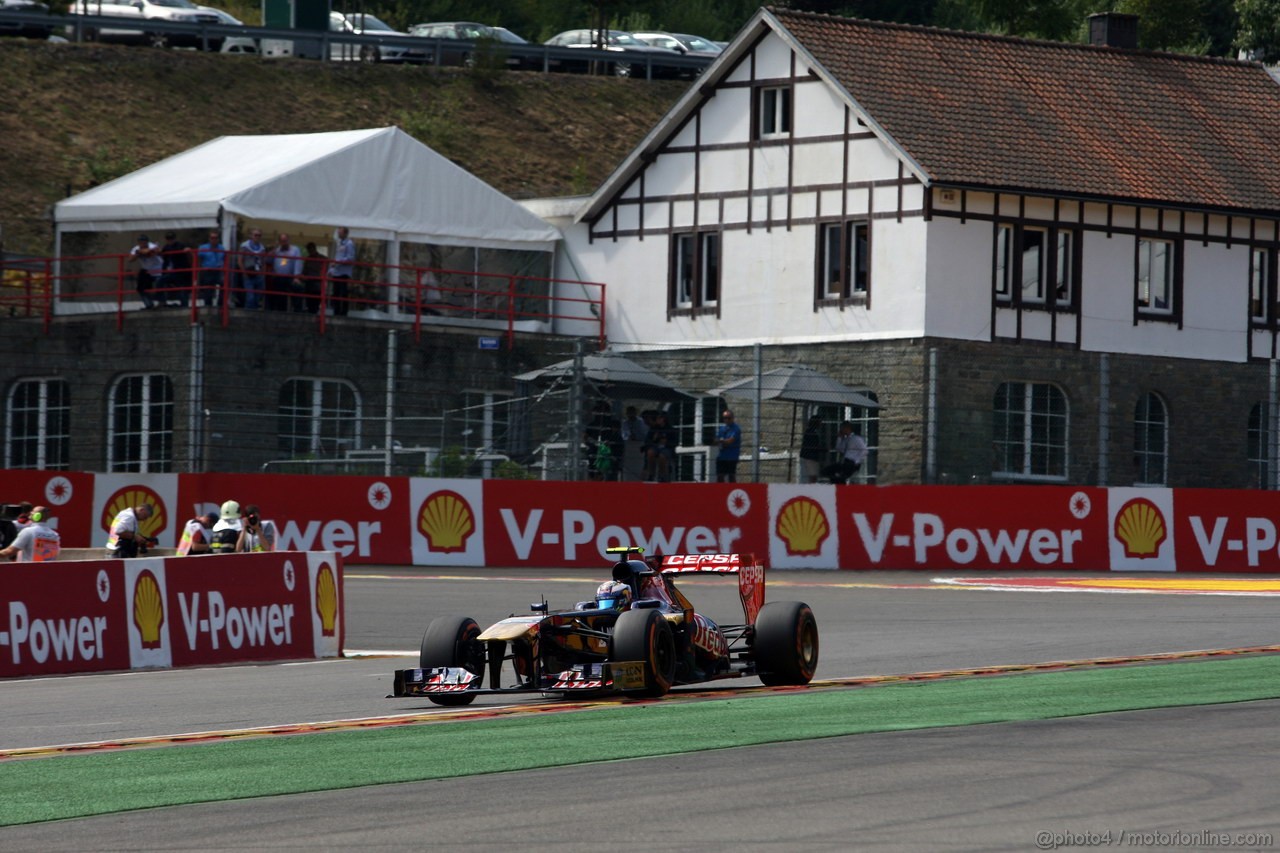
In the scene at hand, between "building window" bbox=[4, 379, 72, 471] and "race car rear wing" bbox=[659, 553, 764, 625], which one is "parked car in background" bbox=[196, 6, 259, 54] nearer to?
"building window" bbox=[4, 379, 72, 471]

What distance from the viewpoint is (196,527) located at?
25297 mm

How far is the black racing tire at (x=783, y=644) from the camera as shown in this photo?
50.6ft

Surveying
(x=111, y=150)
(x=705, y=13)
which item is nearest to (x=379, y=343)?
(x=111, y=150)

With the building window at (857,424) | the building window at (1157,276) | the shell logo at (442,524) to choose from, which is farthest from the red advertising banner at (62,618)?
the building window at (1157,276)

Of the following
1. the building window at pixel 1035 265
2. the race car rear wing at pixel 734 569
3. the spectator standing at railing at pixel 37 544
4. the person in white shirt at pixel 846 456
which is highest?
the building window at pixel 1035 265

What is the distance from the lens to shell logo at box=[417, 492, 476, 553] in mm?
30422

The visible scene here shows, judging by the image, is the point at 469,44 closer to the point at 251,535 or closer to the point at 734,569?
the point at 251,535

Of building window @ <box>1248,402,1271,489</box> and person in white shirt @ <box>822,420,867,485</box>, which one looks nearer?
person in white shirt @ <box>822,420,867,485</box>

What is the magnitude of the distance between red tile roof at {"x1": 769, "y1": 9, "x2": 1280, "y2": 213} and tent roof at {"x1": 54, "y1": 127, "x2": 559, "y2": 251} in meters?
7.12

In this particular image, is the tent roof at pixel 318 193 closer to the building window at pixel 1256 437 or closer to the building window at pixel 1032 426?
the building window at pixel 1032 426

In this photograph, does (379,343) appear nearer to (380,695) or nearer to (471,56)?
(380,695)

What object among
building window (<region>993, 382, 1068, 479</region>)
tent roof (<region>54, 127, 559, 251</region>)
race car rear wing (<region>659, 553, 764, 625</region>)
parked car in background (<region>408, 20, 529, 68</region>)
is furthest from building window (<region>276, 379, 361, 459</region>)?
→ parked car in background (<region>408, 20, 529, 68</region>)

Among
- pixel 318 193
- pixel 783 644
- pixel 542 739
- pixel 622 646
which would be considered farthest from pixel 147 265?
pixel 542 739

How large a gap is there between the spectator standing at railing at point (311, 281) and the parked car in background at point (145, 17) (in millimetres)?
23167
